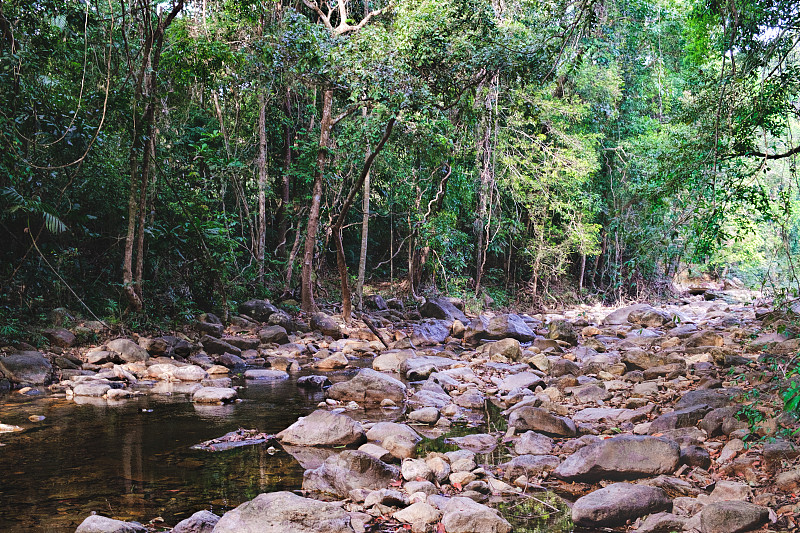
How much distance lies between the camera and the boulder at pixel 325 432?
5219mm

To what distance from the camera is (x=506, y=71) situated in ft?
29.3

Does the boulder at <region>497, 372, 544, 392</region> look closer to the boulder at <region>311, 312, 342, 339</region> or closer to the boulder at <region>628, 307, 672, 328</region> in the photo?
the boulder at <region>311, 312, 342, 339</region>

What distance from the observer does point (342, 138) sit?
12.5 meters

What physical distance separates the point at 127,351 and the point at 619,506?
711 cm

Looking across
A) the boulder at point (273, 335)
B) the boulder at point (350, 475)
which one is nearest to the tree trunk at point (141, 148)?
the boulder at point (273, 335)

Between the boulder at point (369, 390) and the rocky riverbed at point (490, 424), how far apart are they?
1.0 inches

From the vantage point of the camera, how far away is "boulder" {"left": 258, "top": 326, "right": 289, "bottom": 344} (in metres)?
10.8

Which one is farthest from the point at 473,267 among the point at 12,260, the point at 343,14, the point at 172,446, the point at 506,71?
the point at 172,446

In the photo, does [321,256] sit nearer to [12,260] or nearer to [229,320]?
[229,320]

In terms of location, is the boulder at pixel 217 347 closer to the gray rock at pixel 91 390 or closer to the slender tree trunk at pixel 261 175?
the gray rock at pixel 91 390

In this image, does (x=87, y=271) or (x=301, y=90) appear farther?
(x=301, y=90)

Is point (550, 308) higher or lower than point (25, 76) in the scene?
lower

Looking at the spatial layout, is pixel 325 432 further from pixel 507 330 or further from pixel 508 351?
pixel 507 330

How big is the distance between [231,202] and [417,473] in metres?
13.2
